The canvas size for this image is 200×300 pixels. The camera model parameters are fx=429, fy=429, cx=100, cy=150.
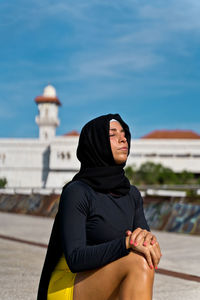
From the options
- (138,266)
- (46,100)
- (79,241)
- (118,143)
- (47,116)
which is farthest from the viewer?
(46,100)

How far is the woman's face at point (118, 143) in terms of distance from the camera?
2461 mm

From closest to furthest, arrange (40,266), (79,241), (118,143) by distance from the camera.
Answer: (79,241) → (118,143) → (40,266)

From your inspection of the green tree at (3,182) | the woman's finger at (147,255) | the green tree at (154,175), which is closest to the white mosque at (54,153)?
the green tree at (3,182)

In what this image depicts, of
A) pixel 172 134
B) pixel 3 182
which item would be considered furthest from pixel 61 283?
pixel 172 134

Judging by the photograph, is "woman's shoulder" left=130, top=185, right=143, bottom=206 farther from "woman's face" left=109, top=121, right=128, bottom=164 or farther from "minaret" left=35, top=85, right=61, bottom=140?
"minaret" left=35, top=85, right=61, bottom=140

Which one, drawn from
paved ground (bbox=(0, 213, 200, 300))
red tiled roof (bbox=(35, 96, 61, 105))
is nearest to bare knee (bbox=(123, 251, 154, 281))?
paved ground (bbox=(0, 213, 200, 300))

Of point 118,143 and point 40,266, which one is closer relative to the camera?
point 118,143

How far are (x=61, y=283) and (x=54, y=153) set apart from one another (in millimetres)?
79821

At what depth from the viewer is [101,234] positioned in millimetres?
2373

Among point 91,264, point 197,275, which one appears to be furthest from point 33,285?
point 91,264

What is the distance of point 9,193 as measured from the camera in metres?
20.2

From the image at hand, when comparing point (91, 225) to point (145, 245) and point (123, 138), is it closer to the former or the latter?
point (145, 245)

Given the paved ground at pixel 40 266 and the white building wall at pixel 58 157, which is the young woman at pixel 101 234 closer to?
the paved ground at pixel 40 266

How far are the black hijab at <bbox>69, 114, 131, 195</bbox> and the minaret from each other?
91416mm
